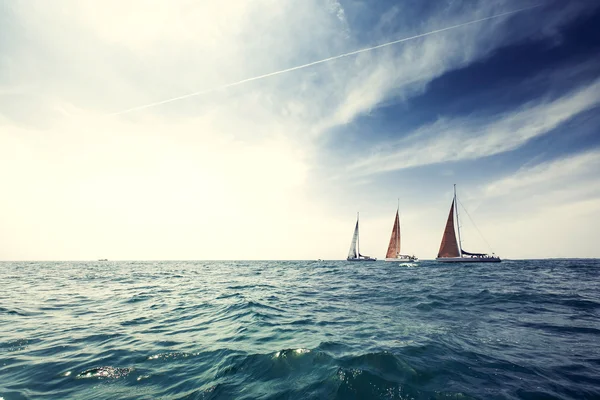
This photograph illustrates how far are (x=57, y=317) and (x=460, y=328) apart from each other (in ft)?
55.6

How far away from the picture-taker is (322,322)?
32.2 ft

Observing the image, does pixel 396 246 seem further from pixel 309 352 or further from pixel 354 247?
pixel 309 352

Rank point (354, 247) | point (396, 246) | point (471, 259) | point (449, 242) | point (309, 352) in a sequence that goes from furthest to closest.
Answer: point (354, 247) < point (396, 246) < point (449, 242) < point (471, 259) < point (309, 352)

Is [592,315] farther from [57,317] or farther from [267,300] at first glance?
[57,317]

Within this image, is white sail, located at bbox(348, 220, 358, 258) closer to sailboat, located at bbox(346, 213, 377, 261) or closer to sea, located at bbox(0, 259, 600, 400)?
sailboat, located at bbox(346, 213, 377, 261)

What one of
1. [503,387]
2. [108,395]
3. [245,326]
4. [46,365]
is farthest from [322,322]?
[46,365]

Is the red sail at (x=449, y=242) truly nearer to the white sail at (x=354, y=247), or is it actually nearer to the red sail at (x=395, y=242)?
the red sail at (x=395, y=242)

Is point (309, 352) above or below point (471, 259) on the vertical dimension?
below

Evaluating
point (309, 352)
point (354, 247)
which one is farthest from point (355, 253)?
point (309, 352)

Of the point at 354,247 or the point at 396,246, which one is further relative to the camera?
the point at 354,247

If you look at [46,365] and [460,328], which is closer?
[46,365]

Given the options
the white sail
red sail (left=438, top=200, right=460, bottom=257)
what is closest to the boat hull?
red sail (left=438, top=200, right=460, bottom=257)

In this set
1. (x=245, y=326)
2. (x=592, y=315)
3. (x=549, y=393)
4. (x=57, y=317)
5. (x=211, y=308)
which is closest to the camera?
(x=549, y=393)

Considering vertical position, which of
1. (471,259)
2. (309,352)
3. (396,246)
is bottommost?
(309,352)
